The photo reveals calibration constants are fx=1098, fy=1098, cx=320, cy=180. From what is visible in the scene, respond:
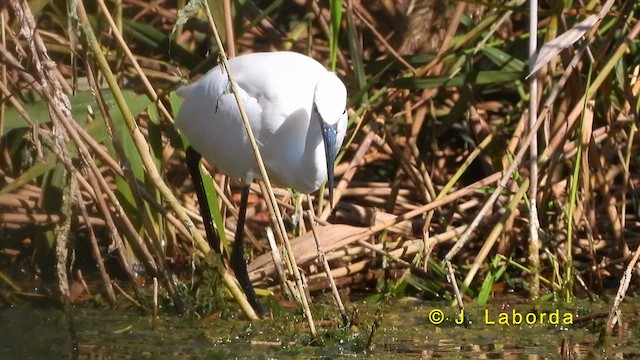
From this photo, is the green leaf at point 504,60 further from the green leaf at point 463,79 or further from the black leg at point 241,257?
the black leg at point 241,257

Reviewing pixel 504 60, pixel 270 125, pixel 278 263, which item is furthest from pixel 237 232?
pixel 504 60

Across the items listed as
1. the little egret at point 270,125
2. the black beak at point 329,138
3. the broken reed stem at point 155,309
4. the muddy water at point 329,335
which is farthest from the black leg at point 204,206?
the black beak at point 329,138

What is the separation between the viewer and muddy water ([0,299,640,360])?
2.45 metres

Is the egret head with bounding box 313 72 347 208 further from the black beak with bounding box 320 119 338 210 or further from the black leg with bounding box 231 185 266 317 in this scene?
the black leg with bounding box 231 185 266 317

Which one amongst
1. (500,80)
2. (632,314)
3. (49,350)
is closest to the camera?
(49,350)

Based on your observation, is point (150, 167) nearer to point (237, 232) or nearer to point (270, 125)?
point (270, 125)

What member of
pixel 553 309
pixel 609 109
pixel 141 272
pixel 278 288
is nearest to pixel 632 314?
pixel 553 309

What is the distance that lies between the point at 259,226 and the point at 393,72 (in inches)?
28.3

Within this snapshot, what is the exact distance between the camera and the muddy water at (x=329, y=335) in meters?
2.45

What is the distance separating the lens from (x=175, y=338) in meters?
2.61

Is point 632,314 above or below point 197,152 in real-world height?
below

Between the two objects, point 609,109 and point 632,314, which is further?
point 609,109

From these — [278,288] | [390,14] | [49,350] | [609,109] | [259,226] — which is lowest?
[49,350]

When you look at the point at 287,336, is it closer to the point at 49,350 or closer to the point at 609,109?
the point at 49,350
